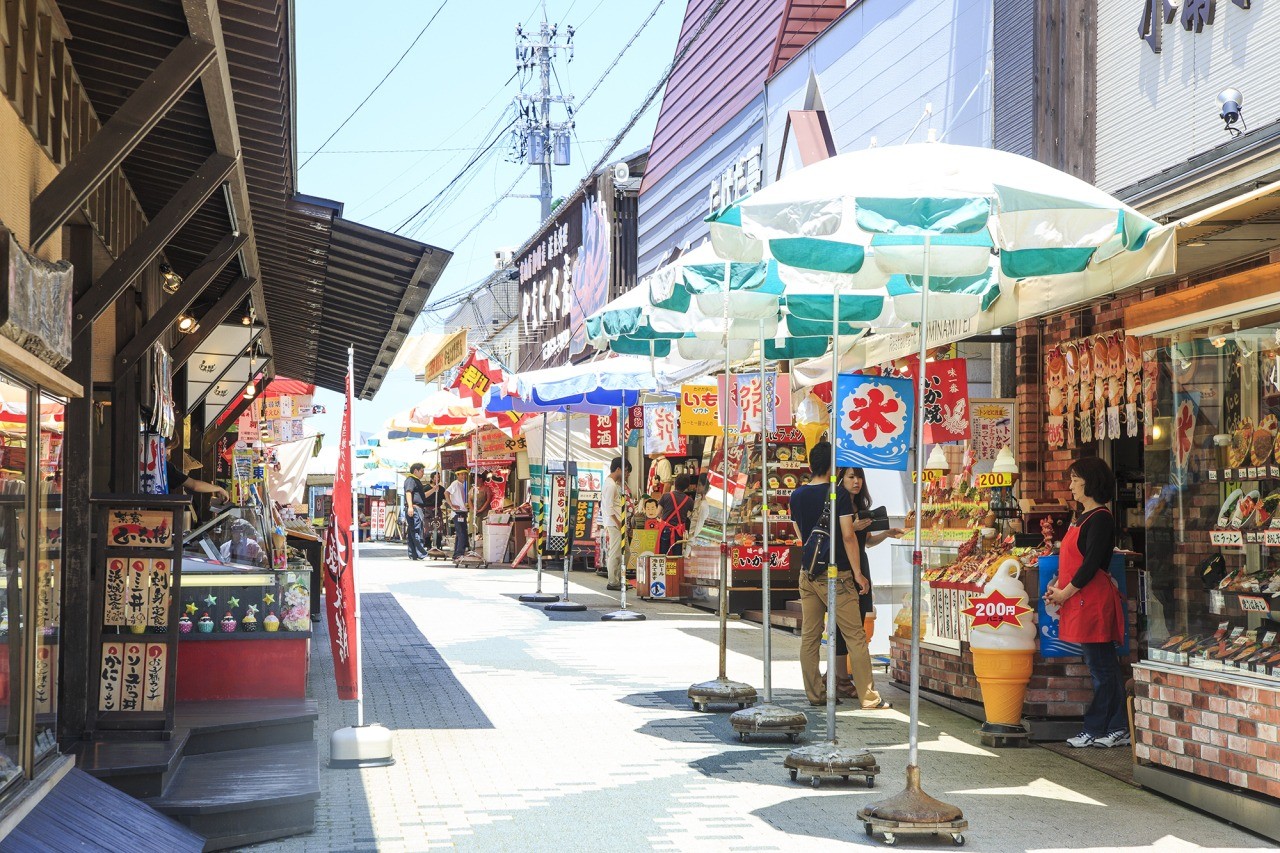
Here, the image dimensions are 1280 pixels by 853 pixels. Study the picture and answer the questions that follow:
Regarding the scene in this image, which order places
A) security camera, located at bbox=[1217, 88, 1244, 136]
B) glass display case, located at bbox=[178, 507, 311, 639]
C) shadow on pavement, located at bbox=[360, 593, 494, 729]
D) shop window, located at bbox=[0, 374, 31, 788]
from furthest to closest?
shadow on pavement, located at bbox=[360, 593, 494, 729]
glass display case, located at bbox=[178, 507, 311, 639]
security camera, located at bbox=[1217, 88, 1244, 136]
shop window, located at bbox=[0, 374, 31, 788]

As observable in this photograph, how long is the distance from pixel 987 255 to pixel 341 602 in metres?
4.24

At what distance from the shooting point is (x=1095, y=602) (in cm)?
863

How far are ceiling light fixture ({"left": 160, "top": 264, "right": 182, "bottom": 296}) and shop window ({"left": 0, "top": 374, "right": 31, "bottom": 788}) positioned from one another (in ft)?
20.7

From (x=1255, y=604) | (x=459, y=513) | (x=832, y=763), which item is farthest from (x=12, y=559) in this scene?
(x=459, y=513)

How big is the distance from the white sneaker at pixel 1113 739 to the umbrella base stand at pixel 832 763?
6.26 feet

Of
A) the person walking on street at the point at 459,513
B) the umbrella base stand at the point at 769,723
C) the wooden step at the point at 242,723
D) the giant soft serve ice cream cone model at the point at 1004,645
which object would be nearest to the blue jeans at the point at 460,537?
the person walking on street at the point at 459,513

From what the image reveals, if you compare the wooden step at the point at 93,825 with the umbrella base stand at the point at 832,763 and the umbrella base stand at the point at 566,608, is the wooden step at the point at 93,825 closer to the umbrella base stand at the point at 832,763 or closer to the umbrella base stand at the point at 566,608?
the umbrella base stand at the point at 832,763

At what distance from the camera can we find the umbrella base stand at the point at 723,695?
10102mm

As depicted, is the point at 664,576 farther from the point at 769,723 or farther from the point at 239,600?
the point at 239,600

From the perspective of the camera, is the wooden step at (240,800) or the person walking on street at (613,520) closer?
the wooden step at (240,800)

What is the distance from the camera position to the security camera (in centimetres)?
838

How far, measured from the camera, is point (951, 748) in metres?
8.75

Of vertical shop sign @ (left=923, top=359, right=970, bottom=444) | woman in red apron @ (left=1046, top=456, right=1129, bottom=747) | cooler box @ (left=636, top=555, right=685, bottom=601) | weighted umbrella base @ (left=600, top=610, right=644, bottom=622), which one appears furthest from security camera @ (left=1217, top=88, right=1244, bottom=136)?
cooler box @ (left=636, top=555, right=685, bottom=601)

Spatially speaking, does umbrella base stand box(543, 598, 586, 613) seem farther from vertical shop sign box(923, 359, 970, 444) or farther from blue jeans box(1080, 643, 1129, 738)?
blue jeans box(1080, 643, 1129, 738)
